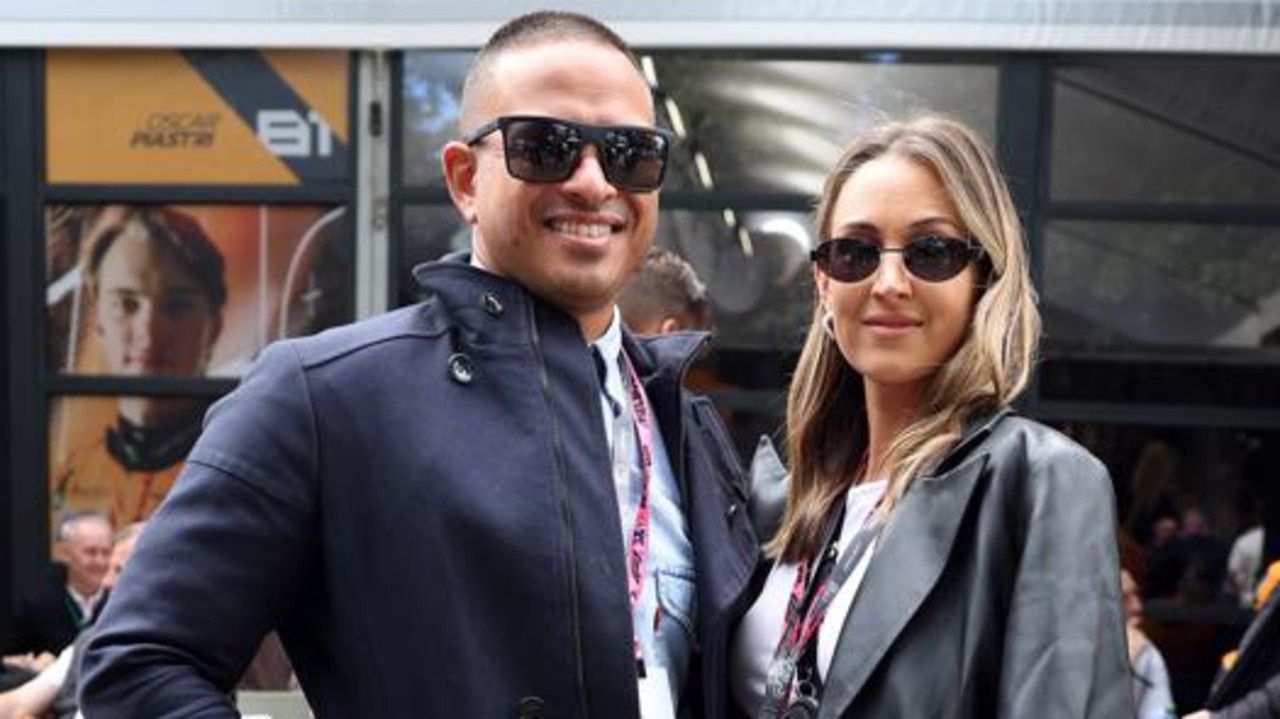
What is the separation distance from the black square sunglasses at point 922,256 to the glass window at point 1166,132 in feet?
14.7

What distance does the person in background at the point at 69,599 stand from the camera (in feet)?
20.7

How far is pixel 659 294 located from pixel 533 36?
2.07 m

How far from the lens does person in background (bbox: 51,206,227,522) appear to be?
6824mm

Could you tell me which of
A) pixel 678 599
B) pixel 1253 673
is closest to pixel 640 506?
pixel 678 599

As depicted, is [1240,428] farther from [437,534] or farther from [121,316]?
[437,534]

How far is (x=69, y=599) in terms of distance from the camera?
6.38 m

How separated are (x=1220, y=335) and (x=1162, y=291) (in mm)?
291

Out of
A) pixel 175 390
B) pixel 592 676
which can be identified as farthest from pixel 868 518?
pixel 175 390

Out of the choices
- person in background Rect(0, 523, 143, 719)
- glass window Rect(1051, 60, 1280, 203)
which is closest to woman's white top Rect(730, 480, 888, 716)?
person in background Rect(0, 523, 143, 719)

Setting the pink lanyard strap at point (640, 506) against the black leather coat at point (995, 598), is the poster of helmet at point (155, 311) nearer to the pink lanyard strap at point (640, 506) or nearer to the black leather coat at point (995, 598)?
the pink lanyard strap at point (640, 506)

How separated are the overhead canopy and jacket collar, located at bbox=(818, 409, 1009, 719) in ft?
14.9

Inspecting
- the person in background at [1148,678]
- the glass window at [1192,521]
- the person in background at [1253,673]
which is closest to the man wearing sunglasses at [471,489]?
the person in background at [1253,673]

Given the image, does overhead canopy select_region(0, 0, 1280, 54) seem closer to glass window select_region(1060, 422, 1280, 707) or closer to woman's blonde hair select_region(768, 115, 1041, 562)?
glass window select_region(1060, 422, 1280, 707)

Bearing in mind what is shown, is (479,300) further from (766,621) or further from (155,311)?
(155,311)
